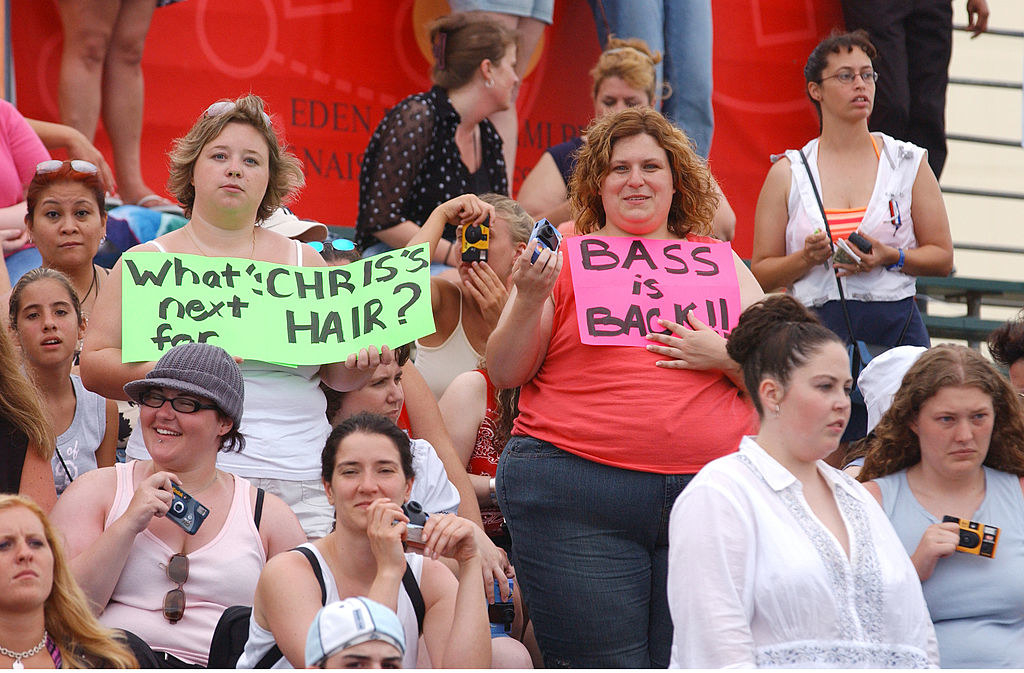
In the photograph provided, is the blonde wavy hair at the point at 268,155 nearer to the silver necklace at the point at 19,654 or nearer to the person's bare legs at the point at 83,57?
the silver necklace at the point at 19,654

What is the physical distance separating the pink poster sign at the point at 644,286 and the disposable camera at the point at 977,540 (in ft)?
2.84

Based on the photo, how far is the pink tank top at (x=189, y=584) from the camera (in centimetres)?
365

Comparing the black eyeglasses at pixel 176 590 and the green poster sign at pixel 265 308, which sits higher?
the green poster sign at pixel 265 308

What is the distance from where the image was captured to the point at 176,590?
12.1 feet

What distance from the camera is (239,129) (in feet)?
14.6

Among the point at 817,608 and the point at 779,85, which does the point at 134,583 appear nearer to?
the point at 817,608

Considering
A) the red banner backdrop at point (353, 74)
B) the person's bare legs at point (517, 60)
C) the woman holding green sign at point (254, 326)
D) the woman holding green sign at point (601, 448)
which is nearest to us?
the woman holding green sign at point (601, 448)

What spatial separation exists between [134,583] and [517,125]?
4336 millimetres

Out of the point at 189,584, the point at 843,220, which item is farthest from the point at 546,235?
the point at 843,220

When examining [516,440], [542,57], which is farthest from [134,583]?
[542,57]

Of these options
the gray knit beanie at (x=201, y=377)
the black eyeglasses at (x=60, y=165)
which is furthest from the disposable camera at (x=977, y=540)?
the black eyeglasses at (x=60, y=165)

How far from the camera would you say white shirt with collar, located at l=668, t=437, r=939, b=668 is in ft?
9.68

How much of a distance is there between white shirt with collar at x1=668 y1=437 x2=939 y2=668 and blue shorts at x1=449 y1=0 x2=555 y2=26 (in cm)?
426

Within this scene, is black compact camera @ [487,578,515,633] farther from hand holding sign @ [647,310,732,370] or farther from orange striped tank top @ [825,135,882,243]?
orange striped tank top @ [825,135,882,243]
